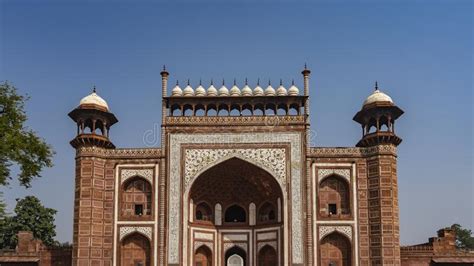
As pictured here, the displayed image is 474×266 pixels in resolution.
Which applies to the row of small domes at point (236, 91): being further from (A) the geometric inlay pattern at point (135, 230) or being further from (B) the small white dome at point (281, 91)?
(A) the geometric inlay pattern at point (135, 230)

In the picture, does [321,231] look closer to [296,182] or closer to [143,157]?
[296,182]

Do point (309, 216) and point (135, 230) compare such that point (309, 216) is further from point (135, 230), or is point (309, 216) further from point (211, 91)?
point (135, 230)

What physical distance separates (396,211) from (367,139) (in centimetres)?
317

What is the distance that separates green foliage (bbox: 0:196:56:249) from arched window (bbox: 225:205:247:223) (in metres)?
14.1

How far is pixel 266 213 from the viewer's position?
29.0m

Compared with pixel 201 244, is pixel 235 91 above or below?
above

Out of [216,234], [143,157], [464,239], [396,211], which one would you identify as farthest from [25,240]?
[464,239]

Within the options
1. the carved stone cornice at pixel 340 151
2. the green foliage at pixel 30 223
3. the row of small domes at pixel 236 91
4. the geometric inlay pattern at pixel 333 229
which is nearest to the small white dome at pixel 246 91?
the row of small domes at pixel 236 91

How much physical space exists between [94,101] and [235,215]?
8.04m

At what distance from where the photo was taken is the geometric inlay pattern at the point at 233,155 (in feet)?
88.0

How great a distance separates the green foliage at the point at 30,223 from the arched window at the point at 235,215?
14066 mm

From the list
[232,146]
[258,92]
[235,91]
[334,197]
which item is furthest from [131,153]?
[334,197]

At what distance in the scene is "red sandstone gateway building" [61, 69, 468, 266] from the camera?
2605cm

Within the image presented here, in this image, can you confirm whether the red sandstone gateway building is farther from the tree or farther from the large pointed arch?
the tree
